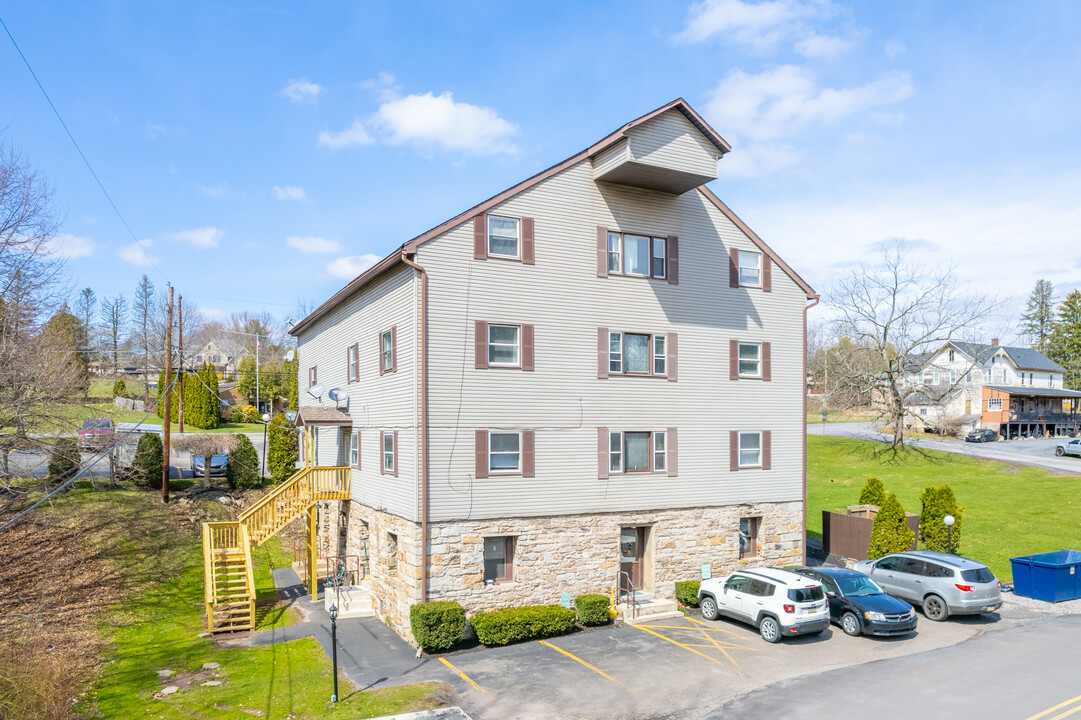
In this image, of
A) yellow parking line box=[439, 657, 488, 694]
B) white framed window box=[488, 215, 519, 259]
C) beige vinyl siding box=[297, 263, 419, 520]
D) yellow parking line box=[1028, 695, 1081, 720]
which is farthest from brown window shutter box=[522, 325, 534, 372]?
yellow parking line box=[1028, 695, 1081, 720]

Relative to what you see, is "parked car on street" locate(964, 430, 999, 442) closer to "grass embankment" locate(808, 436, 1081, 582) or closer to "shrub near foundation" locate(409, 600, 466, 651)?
"grass embankment" locate(808, 436, 1081, 582)

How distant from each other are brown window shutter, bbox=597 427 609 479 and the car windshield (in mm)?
7096

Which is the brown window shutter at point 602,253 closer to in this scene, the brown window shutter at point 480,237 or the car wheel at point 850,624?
the brown window shutter at point 480,237

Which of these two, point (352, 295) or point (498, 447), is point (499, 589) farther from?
point (352, 295)

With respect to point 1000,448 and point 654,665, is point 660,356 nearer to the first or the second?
point 654,665

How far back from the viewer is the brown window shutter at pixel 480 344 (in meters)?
19.5

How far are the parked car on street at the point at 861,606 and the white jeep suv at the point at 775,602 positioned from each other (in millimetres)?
1069

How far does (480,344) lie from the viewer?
1950 cm

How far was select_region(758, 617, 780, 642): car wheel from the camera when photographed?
1784 centimetres

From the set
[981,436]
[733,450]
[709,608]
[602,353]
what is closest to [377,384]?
[602,353]

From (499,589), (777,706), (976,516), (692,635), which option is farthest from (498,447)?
(976,516)

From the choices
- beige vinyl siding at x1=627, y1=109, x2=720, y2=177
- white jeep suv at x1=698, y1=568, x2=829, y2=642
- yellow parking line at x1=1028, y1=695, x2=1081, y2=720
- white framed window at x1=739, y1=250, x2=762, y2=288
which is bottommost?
yellow parking line at x1=1028, y1=695, x2=1081, y2=720

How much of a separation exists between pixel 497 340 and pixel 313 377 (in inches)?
555

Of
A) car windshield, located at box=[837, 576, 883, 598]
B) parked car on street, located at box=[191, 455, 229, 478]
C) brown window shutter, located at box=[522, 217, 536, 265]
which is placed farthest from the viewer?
parked car on street, located at box=[191, 455, 229, 478]
